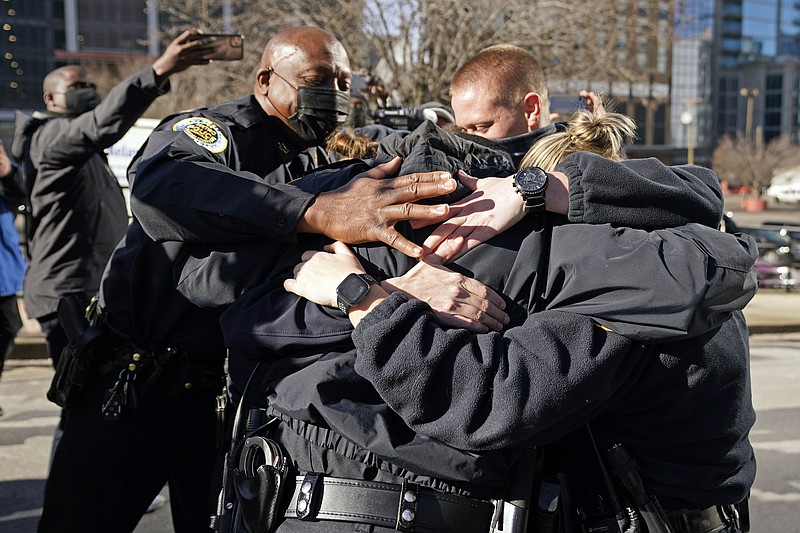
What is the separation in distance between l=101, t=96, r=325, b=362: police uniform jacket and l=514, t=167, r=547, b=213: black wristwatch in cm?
51

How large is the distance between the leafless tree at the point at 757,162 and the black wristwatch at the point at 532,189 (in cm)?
5605

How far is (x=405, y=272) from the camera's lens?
73.9 inches

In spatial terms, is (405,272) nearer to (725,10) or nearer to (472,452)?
(472,452)

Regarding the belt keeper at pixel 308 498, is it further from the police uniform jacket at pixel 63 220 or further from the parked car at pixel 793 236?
the parked car at pixel 793 236

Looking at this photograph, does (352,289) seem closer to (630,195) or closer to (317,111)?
(630,195)

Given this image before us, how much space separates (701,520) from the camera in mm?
1894

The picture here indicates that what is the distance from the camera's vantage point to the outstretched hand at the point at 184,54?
3521 mm

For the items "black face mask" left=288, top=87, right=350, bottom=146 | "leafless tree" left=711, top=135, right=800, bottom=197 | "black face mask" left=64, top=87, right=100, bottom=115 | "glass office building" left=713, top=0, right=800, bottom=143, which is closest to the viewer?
"black face mask" left=288, top=87, right=350, bottom=146

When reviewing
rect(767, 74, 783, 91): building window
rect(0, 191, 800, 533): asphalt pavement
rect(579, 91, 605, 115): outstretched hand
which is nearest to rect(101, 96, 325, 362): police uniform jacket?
rect(0, 191, 800, 533): asphalt pavement

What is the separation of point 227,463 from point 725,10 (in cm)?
11125

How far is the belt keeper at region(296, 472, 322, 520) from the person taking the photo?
1758 millimetres

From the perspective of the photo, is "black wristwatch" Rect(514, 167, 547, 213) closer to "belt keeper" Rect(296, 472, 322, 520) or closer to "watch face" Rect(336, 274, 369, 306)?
"watch face" Rect(336, 274, 369, 306)

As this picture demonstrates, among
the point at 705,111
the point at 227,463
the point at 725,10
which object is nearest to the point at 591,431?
the point at 227,463

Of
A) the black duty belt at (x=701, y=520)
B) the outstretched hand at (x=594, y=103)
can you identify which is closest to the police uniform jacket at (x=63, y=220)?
the outstretched hand at (x=594, y=103)
